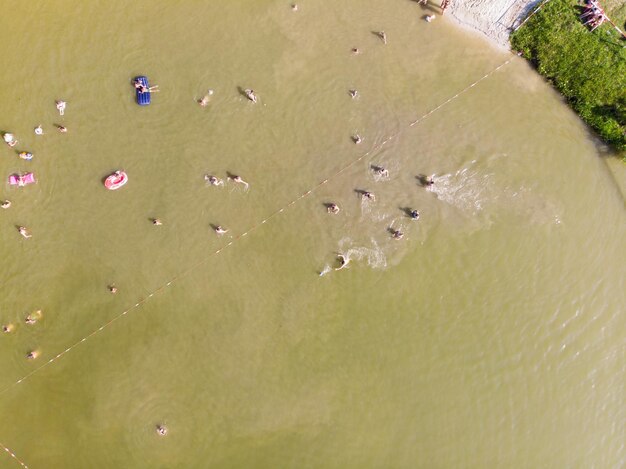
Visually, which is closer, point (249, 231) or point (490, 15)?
point (249, 231)

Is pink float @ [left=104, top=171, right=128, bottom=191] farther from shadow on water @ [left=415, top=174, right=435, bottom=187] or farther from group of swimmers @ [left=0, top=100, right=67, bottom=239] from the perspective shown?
shadow on water @ [left=415, top=174, right=435, bottom=187]

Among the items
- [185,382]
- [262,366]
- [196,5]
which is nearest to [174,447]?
[185,382]

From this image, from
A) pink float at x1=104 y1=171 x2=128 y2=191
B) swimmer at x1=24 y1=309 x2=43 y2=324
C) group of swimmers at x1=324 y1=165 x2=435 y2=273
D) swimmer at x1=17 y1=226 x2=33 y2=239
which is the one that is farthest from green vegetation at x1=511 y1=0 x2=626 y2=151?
swimmer at x1=24 y1=309 x2=43 y2=324

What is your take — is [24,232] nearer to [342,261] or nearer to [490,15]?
[342,261]

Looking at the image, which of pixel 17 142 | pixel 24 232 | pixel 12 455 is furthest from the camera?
pixel 17 142

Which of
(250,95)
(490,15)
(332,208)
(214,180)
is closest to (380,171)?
(332,208)

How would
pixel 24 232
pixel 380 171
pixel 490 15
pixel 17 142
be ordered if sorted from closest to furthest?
pixel 24 232, pixel 17 142, pixel 380 171, pixel 490 15

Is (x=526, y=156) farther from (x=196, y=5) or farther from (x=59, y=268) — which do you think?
(x=59, y=268)
